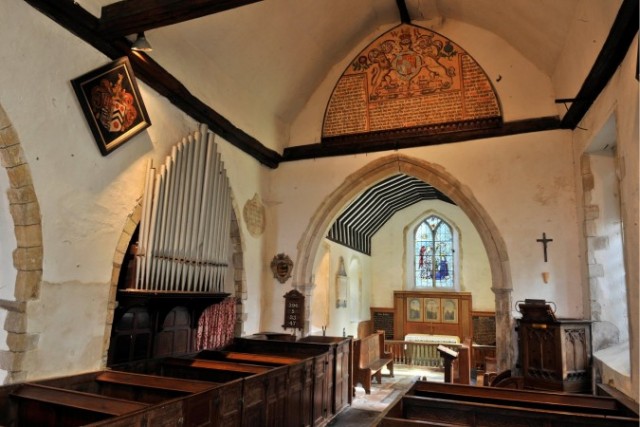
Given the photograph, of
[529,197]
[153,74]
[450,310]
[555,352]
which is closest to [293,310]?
[555,352]

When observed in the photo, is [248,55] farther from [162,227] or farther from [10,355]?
[10,355]

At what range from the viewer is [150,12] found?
357cm

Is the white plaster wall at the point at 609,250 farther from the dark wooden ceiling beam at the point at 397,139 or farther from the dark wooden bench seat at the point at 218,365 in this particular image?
the dark wooden bench seat at the point at 218,365

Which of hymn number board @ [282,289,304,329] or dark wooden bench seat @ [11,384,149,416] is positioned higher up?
hymn number board @ [282,289,304,329]

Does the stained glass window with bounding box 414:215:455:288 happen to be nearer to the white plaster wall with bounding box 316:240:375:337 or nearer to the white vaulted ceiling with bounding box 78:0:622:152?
the white plaster wall with bounding box 316:240:375:337

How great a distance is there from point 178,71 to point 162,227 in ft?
6.23

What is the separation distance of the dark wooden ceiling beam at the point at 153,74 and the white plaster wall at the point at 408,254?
252 inches

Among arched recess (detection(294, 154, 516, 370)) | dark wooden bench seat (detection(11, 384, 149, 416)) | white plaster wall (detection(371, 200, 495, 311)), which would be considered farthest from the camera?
white plaster wall (detection(371, 200, 495, 311))

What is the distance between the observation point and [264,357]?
4.99 metres

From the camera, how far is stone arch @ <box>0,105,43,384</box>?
3184mm

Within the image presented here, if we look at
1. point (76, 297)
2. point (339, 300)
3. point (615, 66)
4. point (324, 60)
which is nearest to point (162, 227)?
point (76, 297)

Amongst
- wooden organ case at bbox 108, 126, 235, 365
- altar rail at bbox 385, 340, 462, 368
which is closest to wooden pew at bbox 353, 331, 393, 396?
altar rail at bbox 385, 340, 462, 368

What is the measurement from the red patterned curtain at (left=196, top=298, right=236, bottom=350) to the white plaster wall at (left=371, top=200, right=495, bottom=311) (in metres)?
7.07

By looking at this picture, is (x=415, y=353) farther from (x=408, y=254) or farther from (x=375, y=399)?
(x=375, y=399)
